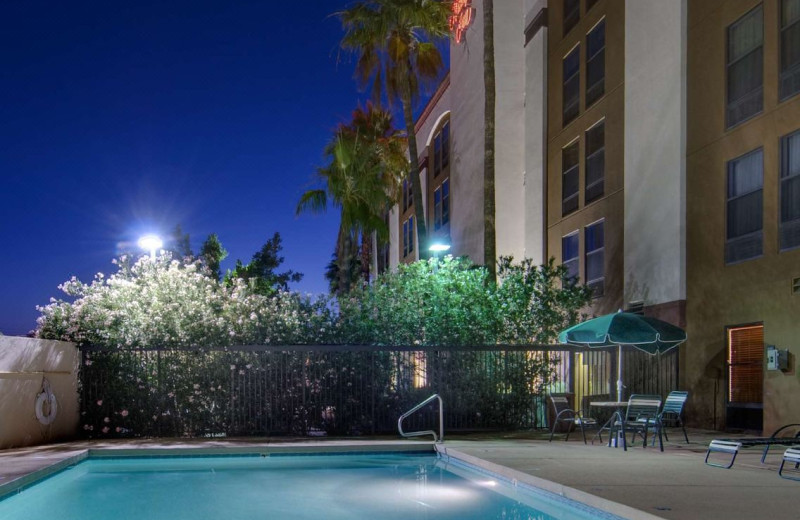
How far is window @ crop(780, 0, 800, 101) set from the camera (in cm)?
1387

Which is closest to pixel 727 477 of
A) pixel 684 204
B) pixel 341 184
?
pixel 684 204

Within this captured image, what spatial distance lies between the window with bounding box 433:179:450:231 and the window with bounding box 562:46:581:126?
41.8 feet

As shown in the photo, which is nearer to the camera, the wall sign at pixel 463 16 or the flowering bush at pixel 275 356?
the flowering bush at pixel 275 356

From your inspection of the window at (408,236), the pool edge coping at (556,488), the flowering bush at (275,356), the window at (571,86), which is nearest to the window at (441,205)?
the window at (408,236)

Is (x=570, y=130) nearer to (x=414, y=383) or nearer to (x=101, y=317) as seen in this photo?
(x=414, y=383)

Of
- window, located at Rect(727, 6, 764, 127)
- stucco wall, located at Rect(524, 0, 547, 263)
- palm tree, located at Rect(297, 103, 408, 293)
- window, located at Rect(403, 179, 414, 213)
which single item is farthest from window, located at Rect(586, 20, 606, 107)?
window, located at Rect(403, 179, 414, 213)

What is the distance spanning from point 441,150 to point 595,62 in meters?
16.9

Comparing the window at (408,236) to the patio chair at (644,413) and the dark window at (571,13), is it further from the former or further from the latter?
the patio chair at (644,413)

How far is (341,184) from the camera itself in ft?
91.4

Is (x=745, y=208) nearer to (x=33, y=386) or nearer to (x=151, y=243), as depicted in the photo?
(x=151, y=243)

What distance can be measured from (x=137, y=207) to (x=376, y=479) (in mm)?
9776

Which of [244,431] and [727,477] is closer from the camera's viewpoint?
[727,477]

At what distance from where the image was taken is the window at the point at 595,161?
21.7 m

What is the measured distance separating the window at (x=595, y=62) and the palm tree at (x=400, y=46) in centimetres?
414
